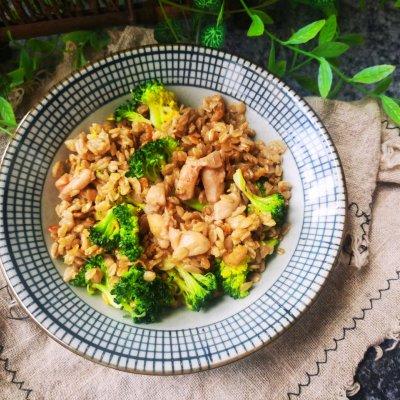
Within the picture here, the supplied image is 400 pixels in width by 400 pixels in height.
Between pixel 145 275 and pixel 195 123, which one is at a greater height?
pixel 195 123

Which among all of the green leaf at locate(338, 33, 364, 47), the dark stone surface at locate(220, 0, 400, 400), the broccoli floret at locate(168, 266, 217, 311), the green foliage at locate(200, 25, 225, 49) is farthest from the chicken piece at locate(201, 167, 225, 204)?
the green leaf at locate(338, 33, 364, 47)

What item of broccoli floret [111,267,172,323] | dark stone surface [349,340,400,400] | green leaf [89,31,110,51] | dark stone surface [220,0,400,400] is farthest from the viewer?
dark stone surface [220,0,400,400]

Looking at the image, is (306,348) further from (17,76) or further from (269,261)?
(17,76)

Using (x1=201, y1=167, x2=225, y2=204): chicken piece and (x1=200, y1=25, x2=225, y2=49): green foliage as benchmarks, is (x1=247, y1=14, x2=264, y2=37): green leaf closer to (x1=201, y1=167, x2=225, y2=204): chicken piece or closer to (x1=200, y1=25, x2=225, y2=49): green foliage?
(x1=200, y1=25, x2=225, y2=49): green foliage

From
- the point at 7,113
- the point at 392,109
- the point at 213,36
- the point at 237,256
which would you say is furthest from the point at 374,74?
the point at 7,113

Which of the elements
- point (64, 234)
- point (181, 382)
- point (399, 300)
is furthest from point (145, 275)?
point (399, 300)

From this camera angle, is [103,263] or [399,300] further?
[399,300]

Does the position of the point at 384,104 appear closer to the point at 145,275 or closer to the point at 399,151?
the point at 399,151
